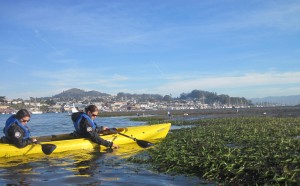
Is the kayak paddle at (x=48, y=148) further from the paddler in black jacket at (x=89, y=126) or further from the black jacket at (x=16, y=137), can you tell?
the paddler in black jacket at (x=89, y=126)

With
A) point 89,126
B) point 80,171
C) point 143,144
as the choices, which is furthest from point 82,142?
point 80,171

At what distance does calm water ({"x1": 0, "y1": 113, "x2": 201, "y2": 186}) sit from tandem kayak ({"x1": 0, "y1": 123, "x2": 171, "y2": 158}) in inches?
16.3

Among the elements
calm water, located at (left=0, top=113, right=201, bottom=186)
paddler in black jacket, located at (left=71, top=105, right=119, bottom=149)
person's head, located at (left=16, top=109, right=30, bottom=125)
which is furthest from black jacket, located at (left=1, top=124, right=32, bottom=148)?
paddler in black jacket, located at (left=71, top=105, right=119, bottom=149)

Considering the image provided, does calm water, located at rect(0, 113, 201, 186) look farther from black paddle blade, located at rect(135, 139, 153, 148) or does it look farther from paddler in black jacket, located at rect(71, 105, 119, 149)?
black paddle blade, located at rect(135, 139, 153, 148)

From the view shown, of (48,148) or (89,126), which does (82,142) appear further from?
(48,148)

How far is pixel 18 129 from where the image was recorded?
13.4m

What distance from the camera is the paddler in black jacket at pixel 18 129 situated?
13.4 metres

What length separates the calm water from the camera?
9070mm

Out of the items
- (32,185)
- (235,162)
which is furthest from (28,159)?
(235,162)

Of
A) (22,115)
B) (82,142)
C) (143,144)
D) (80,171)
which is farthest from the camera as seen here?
(143,144)

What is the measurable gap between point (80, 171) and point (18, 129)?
4.16 m

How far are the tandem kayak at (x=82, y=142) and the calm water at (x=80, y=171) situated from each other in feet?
1.36

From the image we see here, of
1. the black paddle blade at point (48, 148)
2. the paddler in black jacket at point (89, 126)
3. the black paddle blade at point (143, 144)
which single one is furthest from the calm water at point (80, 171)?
the black paddle blade at point (143, 144)

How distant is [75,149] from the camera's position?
48.6ft
